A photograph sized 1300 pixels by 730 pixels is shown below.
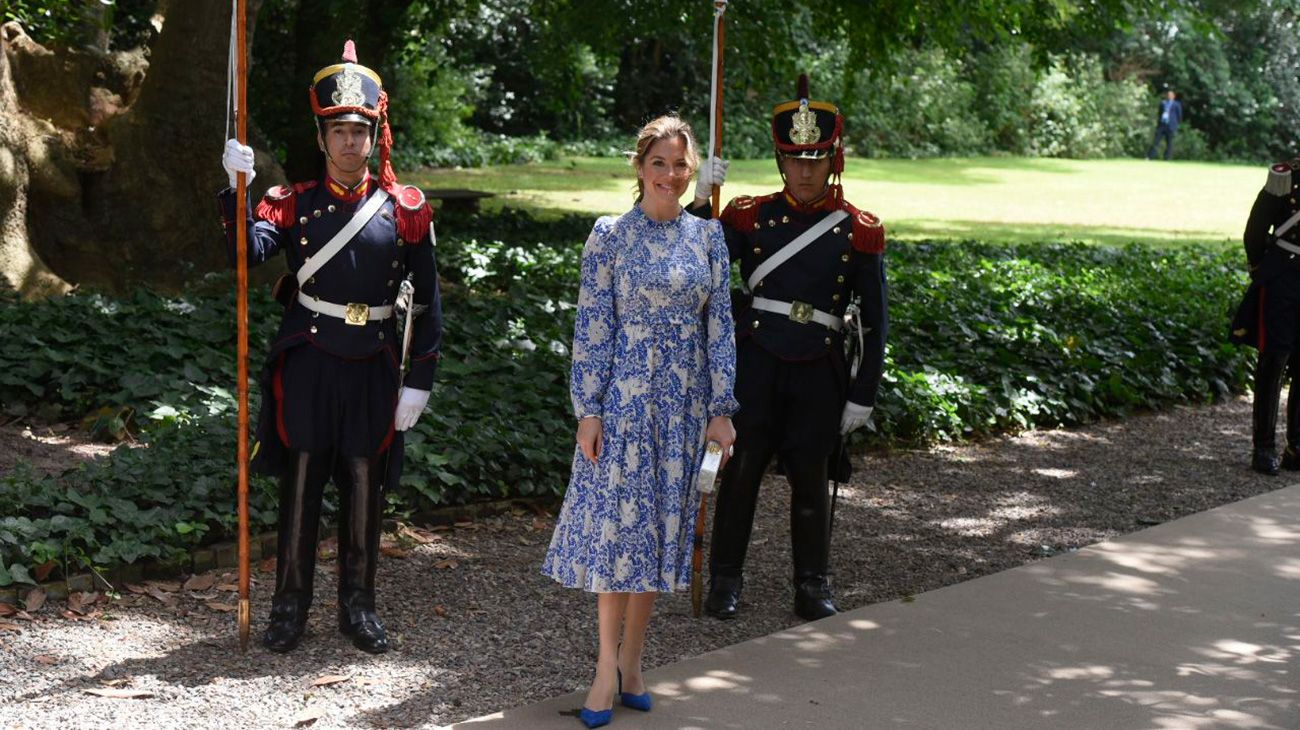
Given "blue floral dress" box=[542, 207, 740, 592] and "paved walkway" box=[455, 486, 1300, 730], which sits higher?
"blue floral dress" box=[542, 207, 740, 592]

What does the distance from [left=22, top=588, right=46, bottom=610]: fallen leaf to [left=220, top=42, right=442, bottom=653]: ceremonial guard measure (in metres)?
0.87

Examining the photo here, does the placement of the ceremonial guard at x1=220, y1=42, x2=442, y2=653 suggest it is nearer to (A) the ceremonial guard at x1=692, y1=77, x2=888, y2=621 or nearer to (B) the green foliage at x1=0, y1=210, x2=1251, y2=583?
(B) the green foliage at x1=0, y1=210, x2=1251, y2=583

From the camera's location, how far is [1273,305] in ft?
28.6

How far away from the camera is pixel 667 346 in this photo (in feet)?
15.7

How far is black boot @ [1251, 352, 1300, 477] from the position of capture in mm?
8789

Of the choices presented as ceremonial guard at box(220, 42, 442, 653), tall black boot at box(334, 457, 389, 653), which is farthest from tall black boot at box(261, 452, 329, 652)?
tall black boot at box(334, 457, 389, 653)

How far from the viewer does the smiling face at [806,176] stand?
19.1 feet

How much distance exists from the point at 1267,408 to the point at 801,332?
4.09m

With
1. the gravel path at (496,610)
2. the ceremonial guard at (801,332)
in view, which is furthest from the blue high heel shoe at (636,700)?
the ceremonial guard at (801,332)

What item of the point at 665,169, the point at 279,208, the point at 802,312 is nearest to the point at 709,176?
the point at 802,312

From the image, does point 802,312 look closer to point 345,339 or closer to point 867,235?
point 867,235

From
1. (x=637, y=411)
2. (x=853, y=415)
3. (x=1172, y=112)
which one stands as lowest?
(x=853, y=415)

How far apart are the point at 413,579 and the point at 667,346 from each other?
6.49ft

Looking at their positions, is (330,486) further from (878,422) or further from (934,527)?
(878,422)
